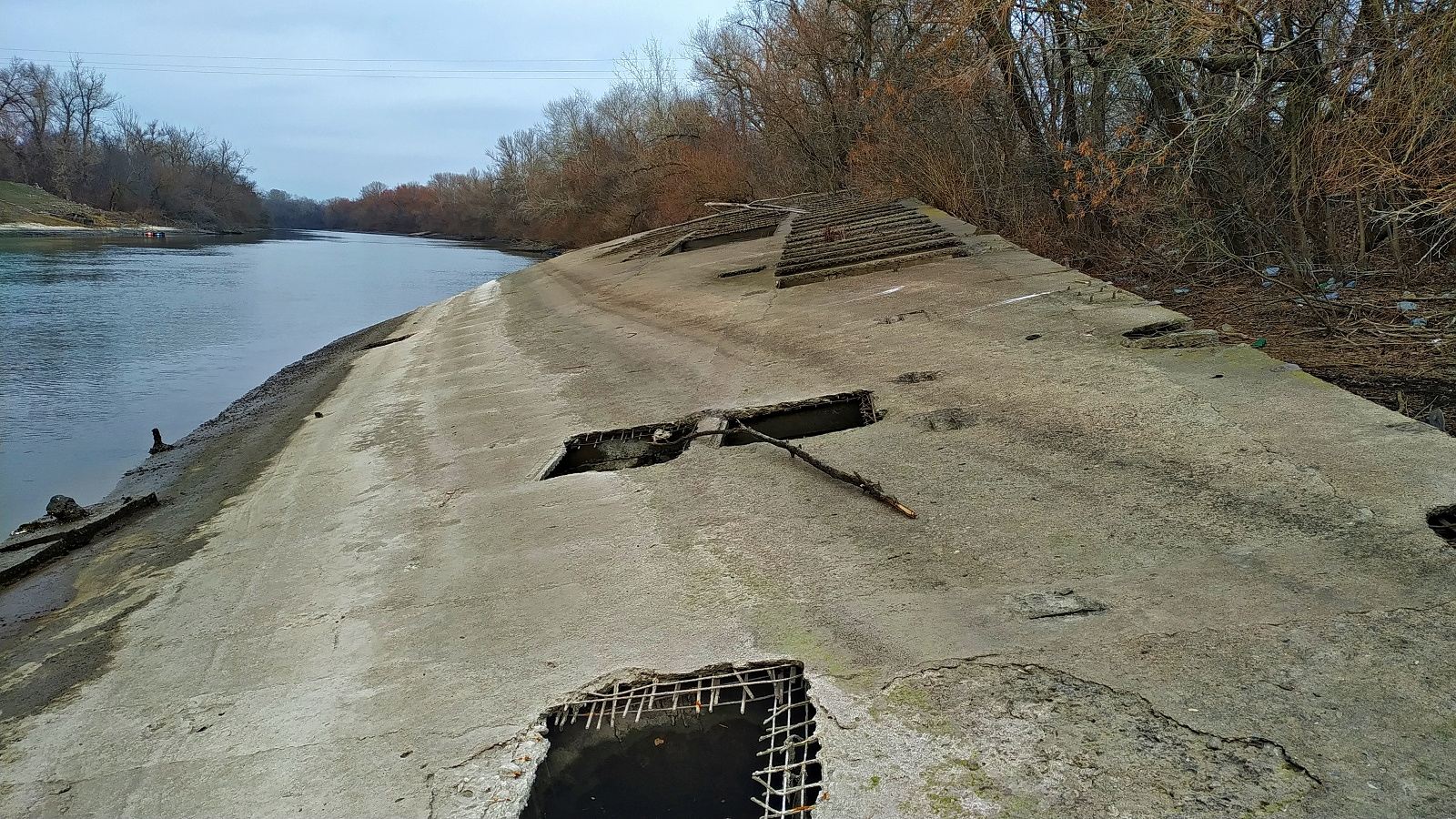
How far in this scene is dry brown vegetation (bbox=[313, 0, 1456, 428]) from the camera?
23.0ft

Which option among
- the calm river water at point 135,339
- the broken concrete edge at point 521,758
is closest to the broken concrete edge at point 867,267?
the calm river water at point 135,339

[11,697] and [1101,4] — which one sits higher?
[1101,4]

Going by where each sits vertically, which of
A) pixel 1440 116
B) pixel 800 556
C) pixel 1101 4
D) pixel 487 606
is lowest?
pixel 487 606

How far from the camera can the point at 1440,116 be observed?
6941 mm

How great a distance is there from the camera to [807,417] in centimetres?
672

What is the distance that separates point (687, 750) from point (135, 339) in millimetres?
20635

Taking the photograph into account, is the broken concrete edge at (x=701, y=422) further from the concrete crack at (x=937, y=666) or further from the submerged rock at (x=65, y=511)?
the submerged rock at (x=65, y=511)

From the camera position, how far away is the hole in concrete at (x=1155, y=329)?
7.08 metres

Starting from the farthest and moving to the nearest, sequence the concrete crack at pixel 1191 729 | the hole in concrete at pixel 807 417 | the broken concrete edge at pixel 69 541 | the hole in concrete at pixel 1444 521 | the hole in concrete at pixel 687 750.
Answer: the broken concrete edge at pixel 69 541 < the hole in concrete at pixel 807 417 < the hole in concrete at pixel 1444 521 < the hole in concrete at pixel 687 750 < the concrete crack at pixel 1191 729

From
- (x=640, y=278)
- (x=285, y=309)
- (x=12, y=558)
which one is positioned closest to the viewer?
(x=12, y=558)

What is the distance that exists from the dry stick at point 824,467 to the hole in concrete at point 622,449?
0.11 meters

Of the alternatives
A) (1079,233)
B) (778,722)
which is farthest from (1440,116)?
(778,722)

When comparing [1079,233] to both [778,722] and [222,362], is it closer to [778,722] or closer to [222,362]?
[778,722]

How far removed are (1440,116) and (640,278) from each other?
1244cm
